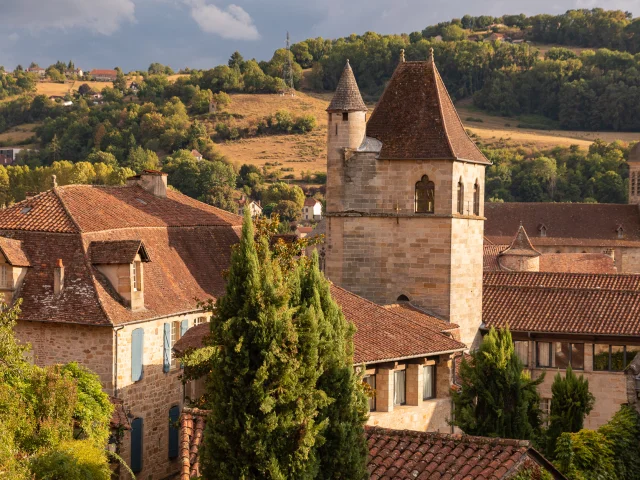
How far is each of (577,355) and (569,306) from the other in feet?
6.76

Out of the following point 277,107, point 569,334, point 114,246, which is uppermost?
point 277,107

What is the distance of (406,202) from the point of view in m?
41.5

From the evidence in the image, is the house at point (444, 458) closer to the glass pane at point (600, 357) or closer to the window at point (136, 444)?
the window at point (136, 444)

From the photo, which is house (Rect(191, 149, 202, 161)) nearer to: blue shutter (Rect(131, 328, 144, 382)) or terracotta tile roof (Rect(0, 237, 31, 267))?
terracotta tile roof (Rect(0, 237, 31, 267))

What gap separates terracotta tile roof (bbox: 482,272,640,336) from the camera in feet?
138

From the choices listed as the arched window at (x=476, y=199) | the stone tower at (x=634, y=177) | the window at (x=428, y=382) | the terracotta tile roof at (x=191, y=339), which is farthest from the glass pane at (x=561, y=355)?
the stone tower at (x=634, y=177)

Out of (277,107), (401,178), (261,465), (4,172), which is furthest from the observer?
(277,107)

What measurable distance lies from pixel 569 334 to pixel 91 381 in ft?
63.1

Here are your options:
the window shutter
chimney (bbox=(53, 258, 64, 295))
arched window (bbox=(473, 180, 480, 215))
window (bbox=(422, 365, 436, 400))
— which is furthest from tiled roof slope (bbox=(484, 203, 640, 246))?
chimney (bbox=(53, 258, 64, 295))

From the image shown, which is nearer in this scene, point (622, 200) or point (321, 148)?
point (622, 200)

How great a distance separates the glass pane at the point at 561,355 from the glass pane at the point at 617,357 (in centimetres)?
161

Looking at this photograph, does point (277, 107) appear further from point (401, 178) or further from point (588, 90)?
point (401, 178)

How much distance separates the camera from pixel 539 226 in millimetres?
102688

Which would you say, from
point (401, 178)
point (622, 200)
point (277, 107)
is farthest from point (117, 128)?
point (401, 178)
